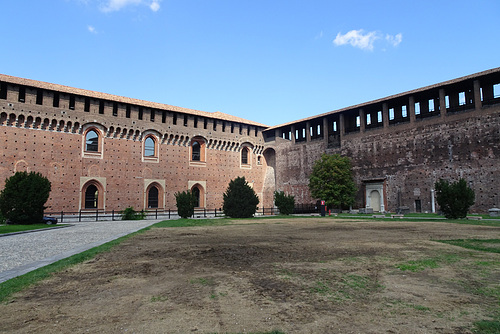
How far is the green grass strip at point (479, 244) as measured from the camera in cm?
668

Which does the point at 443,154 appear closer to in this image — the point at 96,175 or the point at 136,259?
the point at 136,259

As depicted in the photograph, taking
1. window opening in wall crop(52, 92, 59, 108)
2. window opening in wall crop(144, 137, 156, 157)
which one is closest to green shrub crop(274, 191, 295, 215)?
window opening in wall crop(144, 137, 156, 157)

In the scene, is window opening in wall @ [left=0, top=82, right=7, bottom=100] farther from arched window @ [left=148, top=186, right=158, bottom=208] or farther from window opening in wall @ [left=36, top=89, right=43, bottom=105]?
arched window @ [left=148, top=186, right=158, bottom=208]

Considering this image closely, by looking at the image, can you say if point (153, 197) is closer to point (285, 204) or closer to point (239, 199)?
point (239, 199)

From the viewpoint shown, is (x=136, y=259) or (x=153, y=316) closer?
(x=153, y=316)

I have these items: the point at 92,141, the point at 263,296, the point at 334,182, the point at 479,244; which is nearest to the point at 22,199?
the point at 92,141

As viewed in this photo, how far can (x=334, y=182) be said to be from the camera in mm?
28766

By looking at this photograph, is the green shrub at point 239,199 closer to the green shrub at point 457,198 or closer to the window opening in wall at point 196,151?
the green shrub at point 457,198

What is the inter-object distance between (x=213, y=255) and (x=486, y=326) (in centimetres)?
465

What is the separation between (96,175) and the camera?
1062 inches

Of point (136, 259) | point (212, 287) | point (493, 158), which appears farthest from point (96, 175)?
point (493, 158)

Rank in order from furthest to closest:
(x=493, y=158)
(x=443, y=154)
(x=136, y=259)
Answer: (x=443, y=154)
(x=493, y=158)
(x=136, y=259)

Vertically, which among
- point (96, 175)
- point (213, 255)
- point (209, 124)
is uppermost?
point (209, 124)

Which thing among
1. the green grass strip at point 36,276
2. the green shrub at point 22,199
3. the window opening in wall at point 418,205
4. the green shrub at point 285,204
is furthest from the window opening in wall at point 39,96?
the window opening in wall at point 418,205
